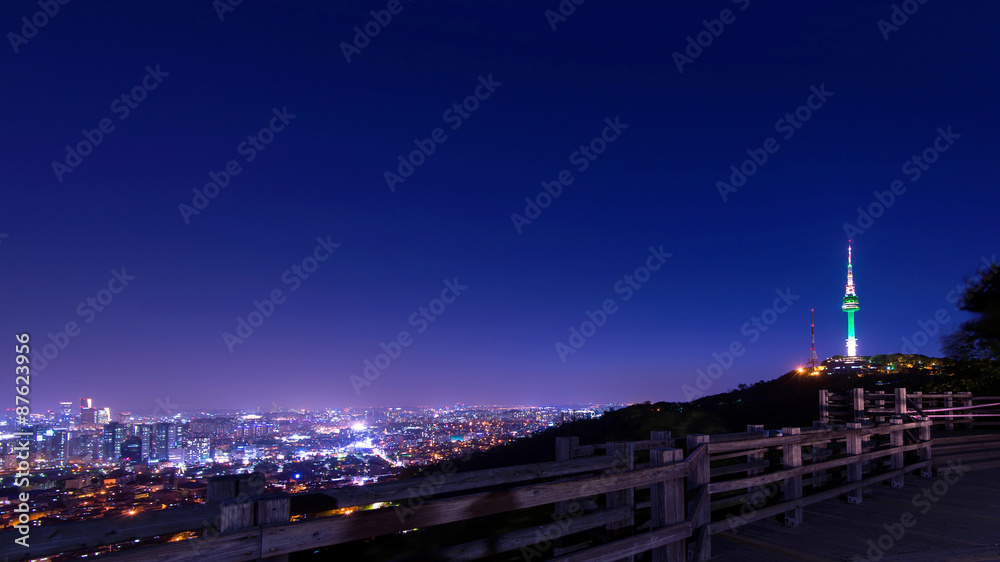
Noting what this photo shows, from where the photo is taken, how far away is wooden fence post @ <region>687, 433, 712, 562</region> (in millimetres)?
5754

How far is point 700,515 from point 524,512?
356cm

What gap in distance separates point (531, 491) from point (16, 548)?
2904mm

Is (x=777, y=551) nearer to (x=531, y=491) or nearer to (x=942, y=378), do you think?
(x=531, y=491)

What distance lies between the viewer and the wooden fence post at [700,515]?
575 cm

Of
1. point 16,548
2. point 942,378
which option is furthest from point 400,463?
point 942,378

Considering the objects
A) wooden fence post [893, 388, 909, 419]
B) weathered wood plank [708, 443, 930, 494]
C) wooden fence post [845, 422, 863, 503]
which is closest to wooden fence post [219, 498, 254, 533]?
weathered wood plank [708, 443, 930, 494]

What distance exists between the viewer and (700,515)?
230 inches

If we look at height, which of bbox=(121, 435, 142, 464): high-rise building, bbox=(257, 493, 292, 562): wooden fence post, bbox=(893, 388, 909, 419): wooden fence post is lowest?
bbox=(121, 435, 142, 464): high-rise building

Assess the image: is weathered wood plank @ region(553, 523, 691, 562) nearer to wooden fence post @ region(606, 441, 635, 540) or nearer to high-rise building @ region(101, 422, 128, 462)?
wooden fence post @ region(606, 441, 635, 540)

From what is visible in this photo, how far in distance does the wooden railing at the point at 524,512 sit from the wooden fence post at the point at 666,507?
0.04 ft

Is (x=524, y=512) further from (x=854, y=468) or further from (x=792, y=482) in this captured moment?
(x=854, y=468)

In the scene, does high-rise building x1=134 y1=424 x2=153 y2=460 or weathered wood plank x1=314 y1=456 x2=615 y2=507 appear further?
high-rise building x1=134 y1=424 x2=153 y2=460

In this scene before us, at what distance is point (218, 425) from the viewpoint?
22.0 meters

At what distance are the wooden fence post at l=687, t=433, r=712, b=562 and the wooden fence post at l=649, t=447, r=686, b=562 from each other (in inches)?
13.7
